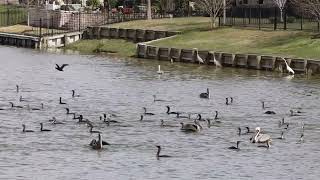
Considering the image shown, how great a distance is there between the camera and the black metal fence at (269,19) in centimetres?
10646

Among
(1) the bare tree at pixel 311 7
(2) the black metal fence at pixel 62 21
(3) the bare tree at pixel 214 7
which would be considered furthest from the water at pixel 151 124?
(2) the black metal fence at pixel 62 21

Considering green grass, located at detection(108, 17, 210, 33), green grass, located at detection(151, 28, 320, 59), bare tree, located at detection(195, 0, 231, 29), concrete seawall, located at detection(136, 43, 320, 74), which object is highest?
bare tree, located at detection(195, 0, 231, 29)

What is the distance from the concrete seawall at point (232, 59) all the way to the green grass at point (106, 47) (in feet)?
15.6

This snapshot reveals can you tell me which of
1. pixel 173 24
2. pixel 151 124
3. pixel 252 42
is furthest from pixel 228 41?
pixel 151 124

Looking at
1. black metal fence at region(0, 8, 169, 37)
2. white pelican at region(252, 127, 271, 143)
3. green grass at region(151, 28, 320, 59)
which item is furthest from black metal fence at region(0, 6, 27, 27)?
white pelican at region(252, 127, 271, 143)

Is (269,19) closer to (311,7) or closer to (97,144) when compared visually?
(311,7)

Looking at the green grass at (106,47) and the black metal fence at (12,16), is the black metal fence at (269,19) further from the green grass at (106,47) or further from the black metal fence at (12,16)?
the black metal fence at (12,16)

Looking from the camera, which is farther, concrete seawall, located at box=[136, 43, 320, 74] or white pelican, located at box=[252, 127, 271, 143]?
concrete seawall, located at box=[136, 43, 320, 74]

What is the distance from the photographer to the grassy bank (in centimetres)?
9256

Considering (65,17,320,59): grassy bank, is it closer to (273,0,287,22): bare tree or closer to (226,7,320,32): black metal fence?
(226,7,320,32): black metal fence

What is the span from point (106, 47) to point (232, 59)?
24.3 m

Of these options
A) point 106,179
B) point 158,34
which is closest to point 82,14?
point 158,34

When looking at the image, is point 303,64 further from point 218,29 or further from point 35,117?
point 35,117

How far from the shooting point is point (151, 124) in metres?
55.5
